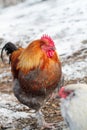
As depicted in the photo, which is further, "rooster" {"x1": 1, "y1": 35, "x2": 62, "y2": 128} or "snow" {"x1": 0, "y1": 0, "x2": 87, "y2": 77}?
"snow" {"x1": 0, "y1": 0, "x2": 87, "y2": 77}


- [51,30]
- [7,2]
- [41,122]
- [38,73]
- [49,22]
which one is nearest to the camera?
[38,73]

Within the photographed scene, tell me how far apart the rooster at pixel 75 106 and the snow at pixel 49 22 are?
135 inches

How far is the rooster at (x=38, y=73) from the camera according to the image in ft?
19.1

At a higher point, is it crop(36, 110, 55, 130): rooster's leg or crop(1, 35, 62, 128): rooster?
crop(1, 35, 62, 128): rooster

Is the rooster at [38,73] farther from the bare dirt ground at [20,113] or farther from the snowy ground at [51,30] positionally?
the snowy ground at [51,30]

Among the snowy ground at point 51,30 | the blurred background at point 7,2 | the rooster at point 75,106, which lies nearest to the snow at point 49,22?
the snowy ground at point 51,30

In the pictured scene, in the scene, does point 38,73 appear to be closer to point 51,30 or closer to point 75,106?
point 75,106

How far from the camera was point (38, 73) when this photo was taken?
5.83m

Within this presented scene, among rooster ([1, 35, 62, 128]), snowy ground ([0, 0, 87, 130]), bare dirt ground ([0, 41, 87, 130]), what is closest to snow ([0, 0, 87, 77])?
snowy ground ([0, 0, 87, 130])

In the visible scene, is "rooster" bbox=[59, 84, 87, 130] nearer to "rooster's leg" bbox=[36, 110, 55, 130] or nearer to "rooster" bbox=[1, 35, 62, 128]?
"rooster" bbox=[1, 35, 62, 128]

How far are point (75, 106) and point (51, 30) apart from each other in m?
4.93

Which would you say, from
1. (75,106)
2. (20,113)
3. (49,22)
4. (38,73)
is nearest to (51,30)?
(49,22)

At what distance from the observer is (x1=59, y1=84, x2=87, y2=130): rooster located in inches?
183

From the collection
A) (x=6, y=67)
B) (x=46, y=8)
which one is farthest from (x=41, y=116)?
(x=46, y=8)
